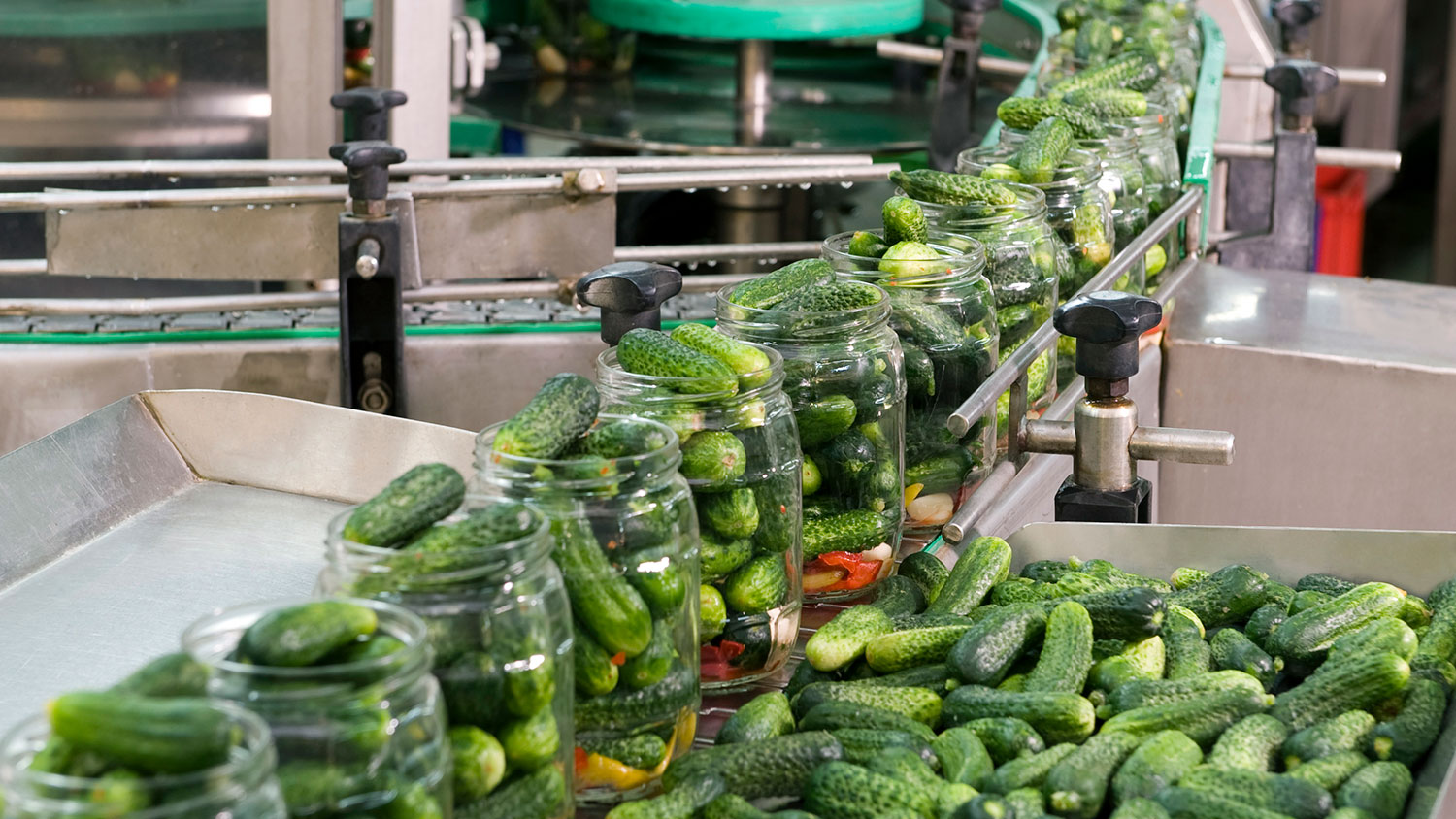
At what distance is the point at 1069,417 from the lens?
2.30 m

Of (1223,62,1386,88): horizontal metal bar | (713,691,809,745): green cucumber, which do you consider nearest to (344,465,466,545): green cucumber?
(713,691,809,745): green cucumber

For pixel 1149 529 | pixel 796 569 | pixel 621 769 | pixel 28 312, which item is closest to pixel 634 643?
pixel 621 769

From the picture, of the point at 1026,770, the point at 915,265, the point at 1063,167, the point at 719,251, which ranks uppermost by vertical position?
the point at 1063,167

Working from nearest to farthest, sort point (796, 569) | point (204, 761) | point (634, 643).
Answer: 1. point (204, 761)
2. point (634, 643)
3. point (796, 569)

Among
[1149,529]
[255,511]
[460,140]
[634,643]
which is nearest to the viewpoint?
[634,643]

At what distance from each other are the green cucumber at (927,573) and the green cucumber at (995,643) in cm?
17

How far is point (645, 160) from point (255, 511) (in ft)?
4.45

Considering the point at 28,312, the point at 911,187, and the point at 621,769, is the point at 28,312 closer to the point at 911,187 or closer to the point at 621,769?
the point at 911,187

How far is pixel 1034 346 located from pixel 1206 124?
162cm

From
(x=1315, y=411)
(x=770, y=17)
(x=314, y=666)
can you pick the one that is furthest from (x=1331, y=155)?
(x=314, y=666)

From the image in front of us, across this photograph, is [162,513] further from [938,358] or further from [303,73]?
[303,73]

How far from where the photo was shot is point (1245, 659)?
1.48m

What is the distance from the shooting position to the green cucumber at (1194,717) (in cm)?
133

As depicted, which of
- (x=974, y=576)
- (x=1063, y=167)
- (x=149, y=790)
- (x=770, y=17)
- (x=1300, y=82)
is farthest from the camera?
(x=770, y=17)
